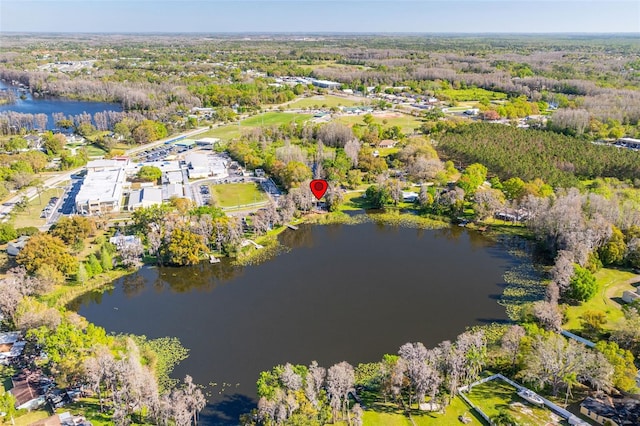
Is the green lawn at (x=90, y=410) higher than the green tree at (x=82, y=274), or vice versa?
the green tree at (x=82, y=274)

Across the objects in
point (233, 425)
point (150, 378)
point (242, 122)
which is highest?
point (242, 122)

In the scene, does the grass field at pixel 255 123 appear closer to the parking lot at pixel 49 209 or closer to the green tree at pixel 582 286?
the parking lot at pixel 49 209

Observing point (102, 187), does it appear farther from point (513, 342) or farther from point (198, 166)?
point (513, 342)

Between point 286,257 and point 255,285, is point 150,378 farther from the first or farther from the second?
point 286,257

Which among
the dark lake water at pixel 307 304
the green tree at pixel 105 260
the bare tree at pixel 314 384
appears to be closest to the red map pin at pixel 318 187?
the dark lake water at pixel 307 304

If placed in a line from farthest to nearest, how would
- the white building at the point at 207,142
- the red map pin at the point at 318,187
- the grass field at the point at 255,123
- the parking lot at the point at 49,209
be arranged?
the grass field at the point at 255,123
the white building at the point at 207,142
the red map pin at the point at 318,187
the parking lot at the point at 49,209

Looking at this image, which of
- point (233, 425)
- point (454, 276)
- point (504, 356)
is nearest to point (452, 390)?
point (504, 356)
